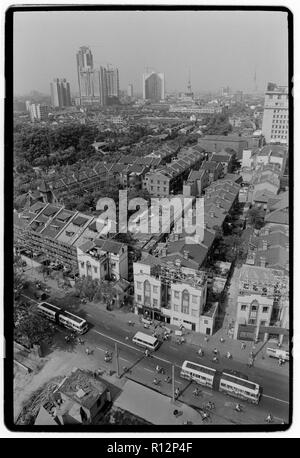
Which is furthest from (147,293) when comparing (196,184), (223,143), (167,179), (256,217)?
(223,143)

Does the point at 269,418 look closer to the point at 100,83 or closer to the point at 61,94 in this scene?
the point at 100,83

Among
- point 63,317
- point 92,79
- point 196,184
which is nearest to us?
point 63,317

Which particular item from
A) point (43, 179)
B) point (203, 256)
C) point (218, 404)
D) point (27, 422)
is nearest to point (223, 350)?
point (218, 404)

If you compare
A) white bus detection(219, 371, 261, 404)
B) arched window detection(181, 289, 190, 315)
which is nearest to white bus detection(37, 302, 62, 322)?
arched window detection(181, 289, 190, 315)

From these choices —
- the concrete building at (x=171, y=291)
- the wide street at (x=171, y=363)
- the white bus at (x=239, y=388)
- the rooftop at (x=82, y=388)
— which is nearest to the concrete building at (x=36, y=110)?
the concrete building at (x=171, y=291)

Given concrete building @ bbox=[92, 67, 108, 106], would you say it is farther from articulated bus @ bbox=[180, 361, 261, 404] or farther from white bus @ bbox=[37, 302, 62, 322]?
articulated bus @ bbox=[180, 361, 261, 404]

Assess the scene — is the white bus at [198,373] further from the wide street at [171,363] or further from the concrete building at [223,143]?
the concrete building at [223,143]

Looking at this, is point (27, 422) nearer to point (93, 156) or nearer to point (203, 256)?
point (203, 256)
